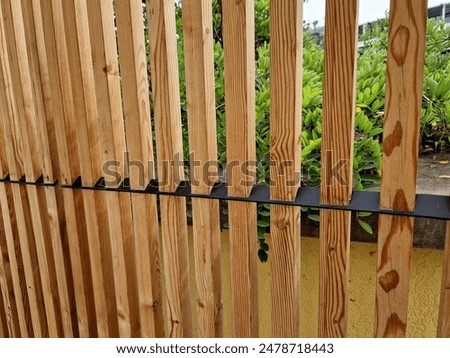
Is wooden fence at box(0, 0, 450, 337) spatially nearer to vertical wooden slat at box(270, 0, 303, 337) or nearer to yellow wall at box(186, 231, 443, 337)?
vertical wooden slat at box(270, 0, 303, 337)

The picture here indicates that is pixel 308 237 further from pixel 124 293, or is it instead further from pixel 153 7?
pixel 153 7

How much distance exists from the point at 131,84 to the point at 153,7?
28 centimetres

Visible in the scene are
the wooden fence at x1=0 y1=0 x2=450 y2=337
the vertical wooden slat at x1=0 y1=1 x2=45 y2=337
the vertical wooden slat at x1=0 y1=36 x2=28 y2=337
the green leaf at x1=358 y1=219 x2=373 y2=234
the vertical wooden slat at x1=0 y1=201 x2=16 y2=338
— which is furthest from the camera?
the vertical wooden slat at x1=0 y1=201 x2=16 y2=338

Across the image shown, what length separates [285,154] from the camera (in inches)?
56.2

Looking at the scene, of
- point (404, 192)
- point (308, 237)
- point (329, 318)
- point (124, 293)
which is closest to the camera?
point (404, 192)

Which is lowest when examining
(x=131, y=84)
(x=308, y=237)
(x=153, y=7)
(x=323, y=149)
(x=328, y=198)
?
(x=308, y=237)

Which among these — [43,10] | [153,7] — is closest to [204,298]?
[153,7]

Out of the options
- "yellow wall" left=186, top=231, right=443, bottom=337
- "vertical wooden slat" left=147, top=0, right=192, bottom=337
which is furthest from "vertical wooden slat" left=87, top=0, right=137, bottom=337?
"yellow wall" left=186, top=231, right=443, bottom=337

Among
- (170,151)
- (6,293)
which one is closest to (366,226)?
(170,151)

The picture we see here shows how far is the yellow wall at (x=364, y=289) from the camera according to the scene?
195 cm

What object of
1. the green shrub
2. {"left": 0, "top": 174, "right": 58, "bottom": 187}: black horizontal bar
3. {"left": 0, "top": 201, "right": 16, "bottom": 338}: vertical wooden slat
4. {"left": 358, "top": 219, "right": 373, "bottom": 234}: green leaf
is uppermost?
the green shrub

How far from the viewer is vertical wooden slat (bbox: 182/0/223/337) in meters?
1.44

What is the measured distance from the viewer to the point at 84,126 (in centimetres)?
178

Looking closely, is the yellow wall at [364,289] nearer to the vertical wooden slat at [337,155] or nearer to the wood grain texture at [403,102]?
the vertical wooden slat at [337,155]
